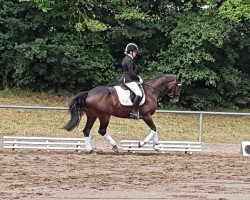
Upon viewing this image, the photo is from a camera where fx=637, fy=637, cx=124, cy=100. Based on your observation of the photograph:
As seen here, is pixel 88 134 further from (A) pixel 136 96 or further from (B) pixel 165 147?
(B) pixel 165 147

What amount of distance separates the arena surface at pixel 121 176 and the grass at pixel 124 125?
18.7ft

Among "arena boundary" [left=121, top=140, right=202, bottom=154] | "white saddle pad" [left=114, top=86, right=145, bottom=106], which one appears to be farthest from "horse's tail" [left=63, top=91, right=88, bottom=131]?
"arena boundary" [left=121, top=140, right=202, bottom=154]

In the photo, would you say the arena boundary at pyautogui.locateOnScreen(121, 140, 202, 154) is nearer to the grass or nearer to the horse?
the horse

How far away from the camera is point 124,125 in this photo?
2391 centimetres

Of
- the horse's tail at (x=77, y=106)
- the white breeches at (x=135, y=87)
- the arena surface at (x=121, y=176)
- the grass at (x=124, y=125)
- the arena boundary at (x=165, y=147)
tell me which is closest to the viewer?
the arena surface at (x=121, y=176)

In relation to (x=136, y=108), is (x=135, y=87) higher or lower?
higher

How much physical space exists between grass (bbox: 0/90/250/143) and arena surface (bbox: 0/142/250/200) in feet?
18.7

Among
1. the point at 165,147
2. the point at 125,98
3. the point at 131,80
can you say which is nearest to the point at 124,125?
the point at 165,147

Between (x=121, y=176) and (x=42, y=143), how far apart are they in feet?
17.5

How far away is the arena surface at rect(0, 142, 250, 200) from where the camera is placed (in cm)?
938

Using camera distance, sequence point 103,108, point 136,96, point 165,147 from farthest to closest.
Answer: point 165,147 → point 103,108 → point 136,96

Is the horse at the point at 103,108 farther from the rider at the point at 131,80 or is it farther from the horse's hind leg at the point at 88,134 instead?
the rider at the point at 131,80

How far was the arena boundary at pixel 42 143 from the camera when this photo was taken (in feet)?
53.8

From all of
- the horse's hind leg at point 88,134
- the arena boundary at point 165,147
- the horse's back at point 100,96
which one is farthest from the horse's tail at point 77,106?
the arena boundary at point 165,147
